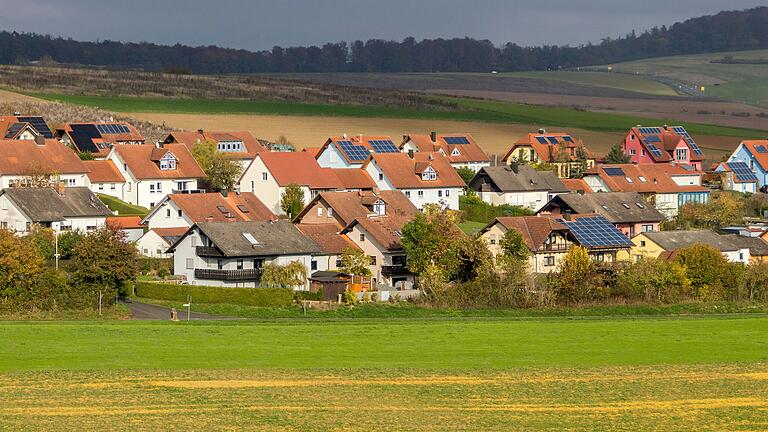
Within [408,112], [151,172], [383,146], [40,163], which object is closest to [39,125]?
[151,172]

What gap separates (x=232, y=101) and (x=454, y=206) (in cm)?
5972

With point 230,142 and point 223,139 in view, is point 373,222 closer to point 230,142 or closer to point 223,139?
point 230,142

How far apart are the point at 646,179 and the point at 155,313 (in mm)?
46088

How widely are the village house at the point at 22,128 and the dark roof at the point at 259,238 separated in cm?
2662

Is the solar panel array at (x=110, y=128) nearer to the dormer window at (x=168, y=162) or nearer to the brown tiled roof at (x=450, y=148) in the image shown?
the dormer window at (x=168, y=162)

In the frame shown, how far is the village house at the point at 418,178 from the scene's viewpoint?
88562 mm

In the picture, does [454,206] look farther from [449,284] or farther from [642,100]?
[642,100]

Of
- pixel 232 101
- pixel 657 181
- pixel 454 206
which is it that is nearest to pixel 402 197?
pixel 454 206

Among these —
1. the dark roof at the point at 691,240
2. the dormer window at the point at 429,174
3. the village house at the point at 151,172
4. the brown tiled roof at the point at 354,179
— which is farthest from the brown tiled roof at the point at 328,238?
the dormer window at the point at 429,174

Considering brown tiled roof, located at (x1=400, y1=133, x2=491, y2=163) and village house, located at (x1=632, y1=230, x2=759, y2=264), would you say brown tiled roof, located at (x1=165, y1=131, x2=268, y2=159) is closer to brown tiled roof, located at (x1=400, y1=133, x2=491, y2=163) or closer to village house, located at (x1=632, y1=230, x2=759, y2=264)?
brown tiled roof, located at (x1=400, y1=133, x2=491, y2=163)

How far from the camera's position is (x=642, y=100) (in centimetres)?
17400

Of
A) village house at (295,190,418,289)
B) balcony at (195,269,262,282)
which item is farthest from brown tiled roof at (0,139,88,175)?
balcony at (195,269,262,282)

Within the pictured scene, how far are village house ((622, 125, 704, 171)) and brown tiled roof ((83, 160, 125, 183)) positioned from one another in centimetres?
3933

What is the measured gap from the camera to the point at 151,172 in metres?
85.7
